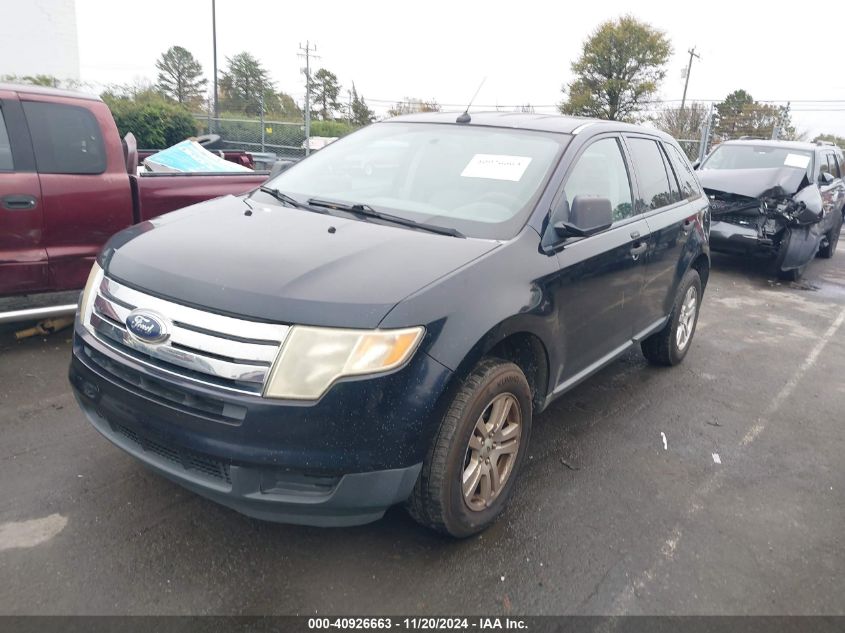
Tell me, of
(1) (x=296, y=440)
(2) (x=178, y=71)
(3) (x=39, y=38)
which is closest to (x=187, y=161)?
(1) (x=296, y=440)

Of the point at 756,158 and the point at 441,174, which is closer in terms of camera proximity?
the point at 441,174

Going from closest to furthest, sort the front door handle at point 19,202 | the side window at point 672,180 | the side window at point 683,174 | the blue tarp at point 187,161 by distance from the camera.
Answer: the front door handle at point 19,202, the side window at point 672,180, the side window at point 683,174, the blue tarp at point 187,161

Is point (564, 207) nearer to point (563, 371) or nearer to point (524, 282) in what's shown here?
point (524, 282)

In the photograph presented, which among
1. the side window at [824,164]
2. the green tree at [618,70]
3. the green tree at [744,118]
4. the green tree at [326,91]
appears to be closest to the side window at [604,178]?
the side window at [824,164]

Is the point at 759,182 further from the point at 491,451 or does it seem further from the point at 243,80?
the point at 243,80

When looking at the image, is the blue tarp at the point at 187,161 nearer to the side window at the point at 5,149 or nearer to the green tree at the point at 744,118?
the side window at the point at 5,149

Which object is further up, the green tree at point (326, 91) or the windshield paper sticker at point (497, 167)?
the green tree at point (326, 91)

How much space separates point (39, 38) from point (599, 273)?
39847 mm

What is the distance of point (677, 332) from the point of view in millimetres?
4910

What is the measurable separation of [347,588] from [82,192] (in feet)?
11.5

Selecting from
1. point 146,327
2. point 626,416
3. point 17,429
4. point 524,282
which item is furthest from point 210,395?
point 626,416

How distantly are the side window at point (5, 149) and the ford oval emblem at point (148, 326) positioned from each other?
2666mm

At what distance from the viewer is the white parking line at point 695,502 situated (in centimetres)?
254

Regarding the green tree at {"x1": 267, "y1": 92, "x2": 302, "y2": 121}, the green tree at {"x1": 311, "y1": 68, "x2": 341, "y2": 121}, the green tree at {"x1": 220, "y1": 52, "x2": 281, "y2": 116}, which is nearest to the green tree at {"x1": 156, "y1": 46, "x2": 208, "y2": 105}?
the green tree at {"x1": 220, "y1": 52, "x2": 281, "y2": 116}
